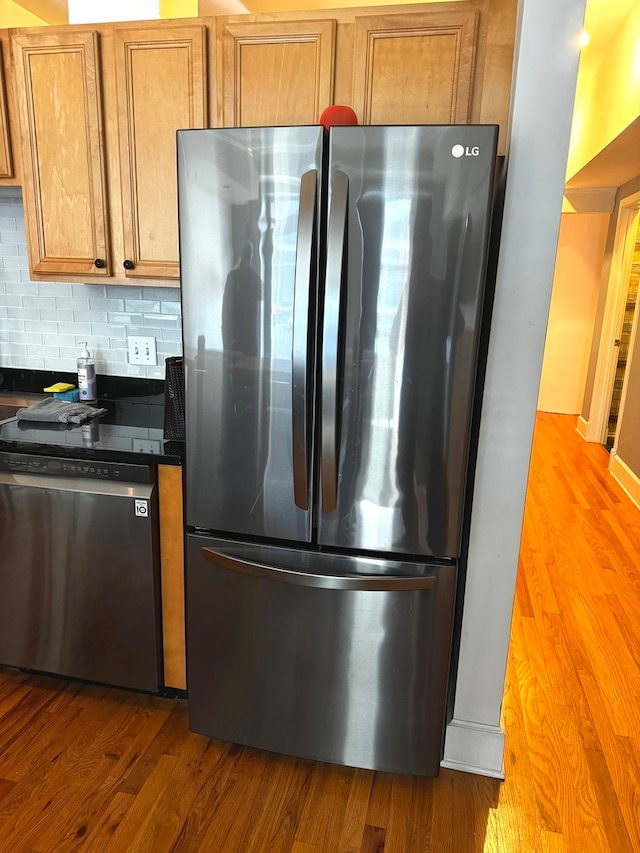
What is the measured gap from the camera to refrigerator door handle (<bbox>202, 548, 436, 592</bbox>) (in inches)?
64.5

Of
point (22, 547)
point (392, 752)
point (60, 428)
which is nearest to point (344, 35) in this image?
point (60, 428)

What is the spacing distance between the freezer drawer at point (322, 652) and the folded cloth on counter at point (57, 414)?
2.26ft

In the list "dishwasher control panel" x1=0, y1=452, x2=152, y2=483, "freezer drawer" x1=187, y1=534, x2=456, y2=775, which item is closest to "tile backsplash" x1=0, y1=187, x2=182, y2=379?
"dishwasher control panel" x1=0, y1=452, x2=152, y2=483

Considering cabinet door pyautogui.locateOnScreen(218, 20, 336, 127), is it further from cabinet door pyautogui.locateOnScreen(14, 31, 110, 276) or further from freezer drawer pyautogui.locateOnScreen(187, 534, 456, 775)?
freezer drawer pyautogui.locateOnScreen(187, 534, 456, 775)

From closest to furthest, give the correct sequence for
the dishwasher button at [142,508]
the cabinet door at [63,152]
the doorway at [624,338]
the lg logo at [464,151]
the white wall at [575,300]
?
the lg logo at [464,151] → the dishwasher button at [142,508] → the cabinet door at [63,152] → the doorway at [624,338] → the white wall at [575,300]

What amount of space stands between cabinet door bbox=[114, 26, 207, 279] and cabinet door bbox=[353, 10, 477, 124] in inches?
20.6

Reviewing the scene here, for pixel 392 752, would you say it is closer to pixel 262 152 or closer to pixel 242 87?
pixel 262 152

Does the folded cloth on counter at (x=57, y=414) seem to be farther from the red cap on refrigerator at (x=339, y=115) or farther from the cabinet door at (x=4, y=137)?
the red cap on refrigerator at (x=339, y=115)

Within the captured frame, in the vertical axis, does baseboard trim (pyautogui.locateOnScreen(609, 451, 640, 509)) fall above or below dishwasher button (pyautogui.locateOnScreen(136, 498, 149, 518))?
below

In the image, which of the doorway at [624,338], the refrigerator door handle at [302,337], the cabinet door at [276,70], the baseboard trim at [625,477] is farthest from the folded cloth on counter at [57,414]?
the doorway at [624,338]

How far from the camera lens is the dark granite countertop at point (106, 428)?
1.89 m

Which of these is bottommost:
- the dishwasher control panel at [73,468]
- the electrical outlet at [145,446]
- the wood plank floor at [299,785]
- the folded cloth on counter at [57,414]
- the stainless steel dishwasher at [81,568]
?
the wood plank floor at [299,785]

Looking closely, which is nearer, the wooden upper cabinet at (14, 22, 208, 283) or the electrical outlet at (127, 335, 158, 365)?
the wooden upper cabinet at (14, 22, 208, 283)

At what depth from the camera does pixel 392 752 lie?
5.89 feet
